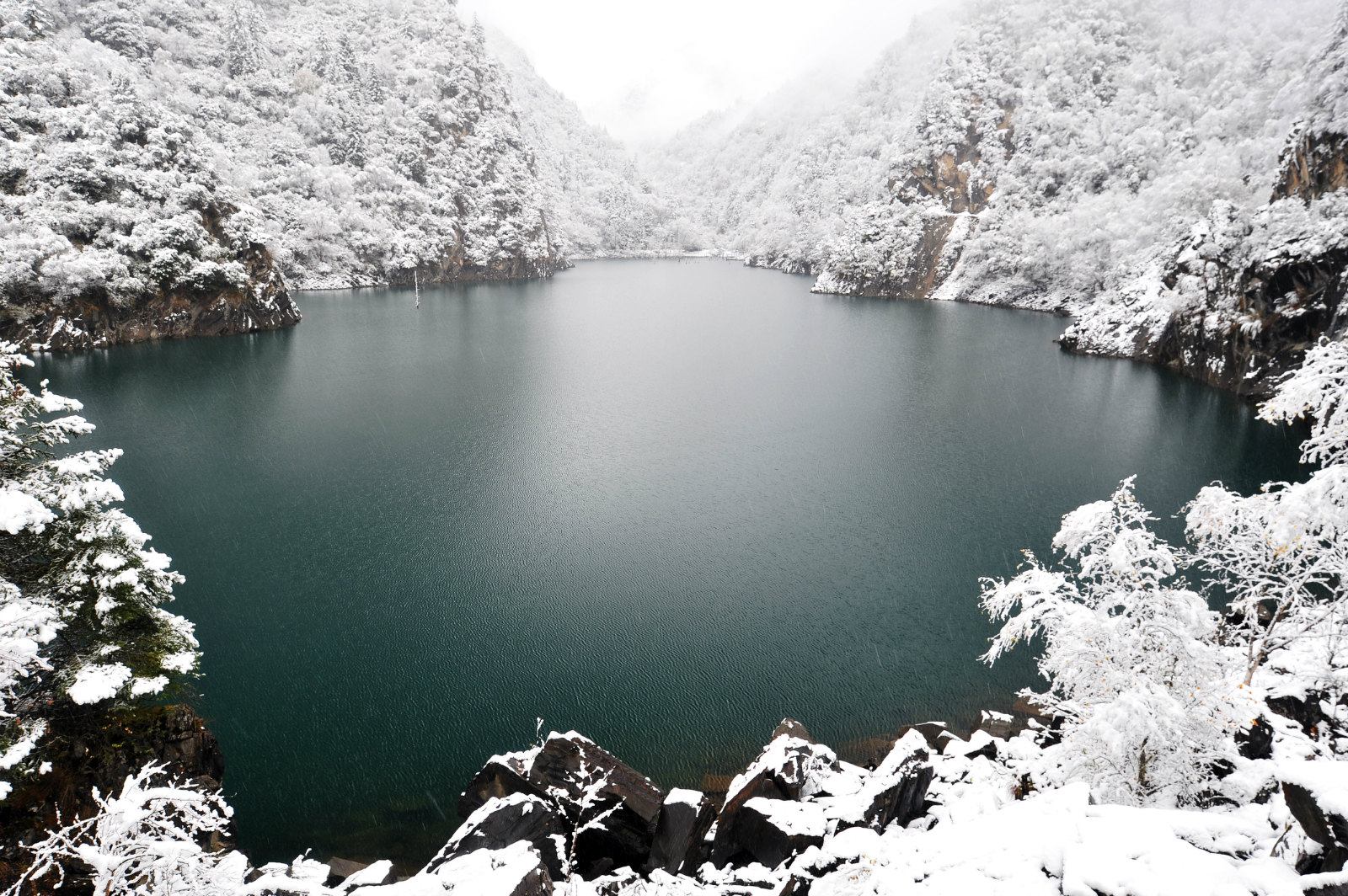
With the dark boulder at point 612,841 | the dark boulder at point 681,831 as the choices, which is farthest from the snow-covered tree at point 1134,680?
the dark boulder at point 612,841

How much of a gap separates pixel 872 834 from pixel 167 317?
59.6m

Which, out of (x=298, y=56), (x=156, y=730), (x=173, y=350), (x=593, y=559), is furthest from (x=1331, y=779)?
(x=298, y=56)

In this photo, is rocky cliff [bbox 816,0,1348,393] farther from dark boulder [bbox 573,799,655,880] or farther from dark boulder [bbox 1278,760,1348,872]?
dark boulder [bbox 573,799,655,880]

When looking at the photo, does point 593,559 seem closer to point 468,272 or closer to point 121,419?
point 121,419

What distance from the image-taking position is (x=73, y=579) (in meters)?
9.39

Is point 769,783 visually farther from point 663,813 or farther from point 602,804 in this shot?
point 602,804

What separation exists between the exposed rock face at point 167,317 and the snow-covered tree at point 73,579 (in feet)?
141

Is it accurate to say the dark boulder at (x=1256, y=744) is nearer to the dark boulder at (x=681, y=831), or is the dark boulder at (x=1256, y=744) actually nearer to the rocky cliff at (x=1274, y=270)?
the dark boulder at (x=681, y=831)

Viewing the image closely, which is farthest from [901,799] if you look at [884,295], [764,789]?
[884,295]

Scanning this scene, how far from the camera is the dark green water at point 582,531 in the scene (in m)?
13.2

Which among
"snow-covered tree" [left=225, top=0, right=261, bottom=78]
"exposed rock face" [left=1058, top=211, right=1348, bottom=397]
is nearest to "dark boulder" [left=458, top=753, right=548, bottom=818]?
A: "exposed rock face" [left=1058, top=211, right=1348, bottom=397]

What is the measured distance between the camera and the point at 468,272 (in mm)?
101812

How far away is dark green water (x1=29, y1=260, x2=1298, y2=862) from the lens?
43.2ft

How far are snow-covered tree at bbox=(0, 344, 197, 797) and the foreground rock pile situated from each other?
4080 millimetres
